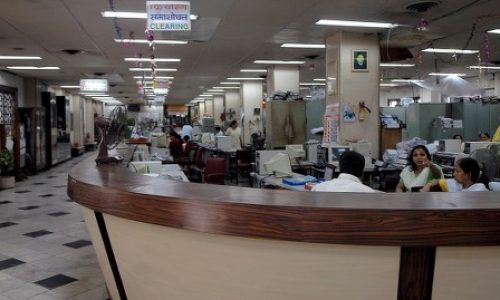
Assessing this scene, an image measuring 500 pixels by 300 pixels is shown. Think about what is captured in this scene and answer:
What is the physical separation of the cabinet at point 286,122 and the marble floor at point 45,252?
4898 mm

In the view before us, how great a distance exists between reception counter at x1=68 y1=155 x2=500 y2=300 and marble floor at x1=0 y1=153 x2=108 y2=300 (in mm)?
1964

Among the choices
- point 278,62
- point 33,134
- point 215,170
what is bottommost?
point 215,170

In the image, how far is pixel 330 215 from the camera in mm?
1609

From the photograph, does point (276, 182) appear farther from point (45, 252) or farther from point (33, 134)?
point (33, 134)

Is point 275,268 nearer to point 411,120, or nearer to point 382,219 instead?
point 382,219

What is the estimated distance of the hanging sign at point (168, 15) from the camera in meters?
4.74

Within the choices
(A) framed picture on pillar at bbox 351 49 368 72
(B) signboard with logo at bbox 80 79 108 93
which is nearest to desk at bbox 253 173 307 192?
(A) framed picture on pillar at bbox 351 49 368 72

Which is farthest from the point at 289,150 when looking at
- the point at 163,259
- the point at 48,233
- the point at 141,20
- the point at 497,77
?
the point at 497,77

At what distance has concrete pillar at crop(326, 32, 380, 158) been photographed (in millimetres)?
7199

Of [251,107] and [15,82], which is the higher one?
[15,82]

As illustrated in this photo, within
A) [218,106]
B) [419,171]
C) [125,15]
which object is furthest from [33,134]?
[218,106]

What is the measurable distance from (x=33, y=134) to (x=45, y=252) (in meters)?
8.15

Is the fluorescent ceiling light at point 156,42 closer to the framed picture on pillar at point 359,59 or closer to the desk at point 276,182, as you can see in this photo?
the framed picture on pillar at point 359,59

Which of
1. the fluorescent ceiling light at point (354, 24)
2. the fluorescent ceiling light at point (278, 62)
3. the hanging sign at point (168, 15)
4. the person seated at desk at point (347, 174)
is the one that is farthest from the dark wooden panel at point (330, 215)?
the fluorescent ceiling light at point (278, 62)
